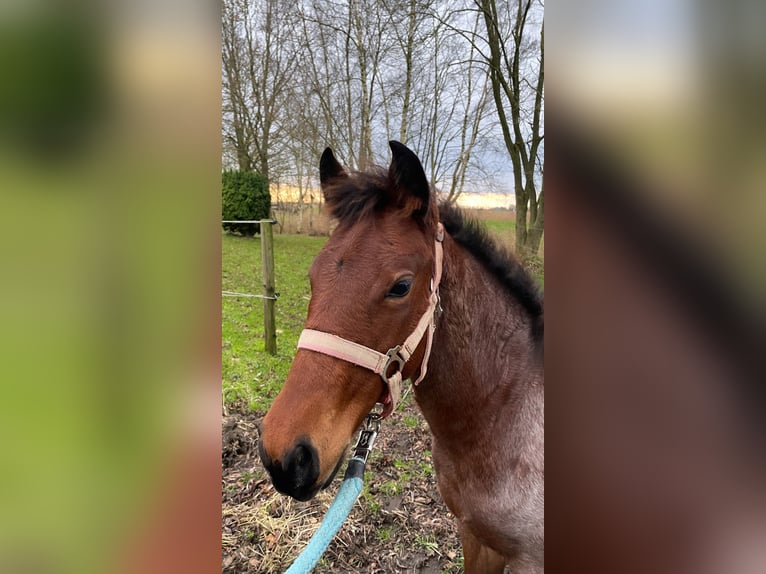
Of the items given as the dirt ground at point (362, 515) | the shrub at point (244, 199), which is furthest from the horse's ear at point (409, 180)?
the dirt ground at point (362, 515)

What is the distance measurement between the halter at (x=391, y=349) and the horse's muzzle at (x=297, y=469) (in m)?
0.21

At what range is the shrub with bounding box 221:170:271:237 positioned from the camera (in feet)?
3.15

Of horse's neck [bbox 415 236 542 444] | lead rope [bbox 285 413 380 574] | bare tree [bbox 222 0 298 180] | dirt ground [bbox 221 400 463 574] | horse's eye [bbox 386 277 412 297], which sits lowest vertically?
dirt ground [bbox 221 400 463 574]

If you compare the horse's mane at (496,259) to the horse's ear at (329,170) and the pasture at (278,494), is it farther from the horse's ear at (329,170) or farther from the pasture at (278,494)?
the horse's ear at (329,170)

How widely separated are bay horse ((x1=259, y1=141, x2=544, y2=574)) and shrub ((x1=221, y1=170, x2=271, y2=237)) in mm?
177

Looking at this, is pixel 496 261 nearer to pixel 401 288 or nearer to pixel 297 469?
pixel 401 288

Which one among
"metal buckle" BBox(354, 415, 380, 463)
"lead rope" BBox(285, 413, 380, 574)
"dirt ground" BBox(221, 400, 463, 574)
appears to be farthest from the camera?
"dirt ground" BBox(221, 400, 463, 574)

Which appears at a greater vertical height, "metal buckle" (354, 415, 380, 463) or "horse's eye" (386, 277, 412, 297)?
"horse's eye" (386, 277, 412, 297)

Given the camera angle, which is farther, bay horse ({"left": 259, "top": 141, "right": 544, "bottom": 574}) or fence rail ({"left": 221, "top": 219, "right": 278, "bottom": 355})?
fence rail ({"left": 221, "top": 219, "right": 278, "bottom": 355})

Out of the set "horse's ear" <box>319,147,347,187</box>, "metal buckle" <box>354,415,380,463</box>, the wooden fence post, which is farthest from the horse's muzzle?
"horse's ear" <box>319,147,347,187</box>

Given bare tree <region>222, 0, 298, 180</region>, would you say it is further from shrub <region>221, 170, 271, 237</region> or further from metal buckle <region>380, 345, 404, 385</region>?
metal buckle <region>380, 345, 404, 385</region>
